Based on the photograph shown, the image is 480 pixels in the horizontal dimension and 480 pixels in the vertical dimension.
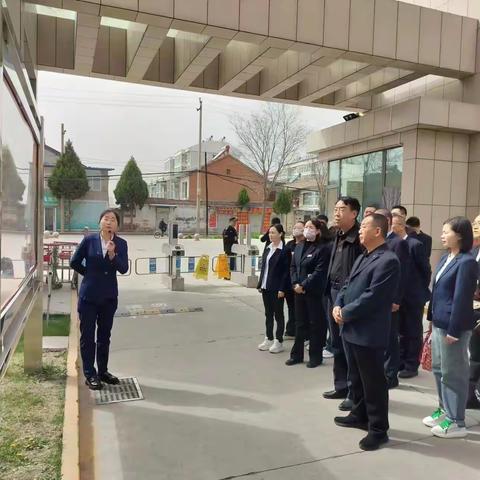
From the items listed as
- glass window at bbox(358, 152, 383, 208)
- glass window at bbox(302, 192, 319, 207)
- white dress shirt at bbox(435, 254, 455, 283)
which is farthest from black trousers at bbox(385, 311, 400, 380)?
glass window at bbox(302, 192, 319, 207)

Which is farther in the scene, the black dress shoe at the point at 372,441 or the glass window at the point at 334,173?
the glass window at the point at 334,173

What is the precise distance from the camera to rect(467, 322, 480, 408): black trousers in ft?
13.4

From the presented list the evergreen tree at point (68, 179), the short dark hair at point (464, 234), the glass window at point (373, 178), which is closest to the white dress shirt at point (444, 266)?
the short dark hair at point (464, 234)

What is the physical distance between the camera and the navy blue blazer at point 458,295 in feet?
11.3

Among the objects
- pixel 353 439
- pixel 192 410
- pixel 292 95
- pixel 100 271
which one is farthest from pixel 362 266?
pixel 292 95

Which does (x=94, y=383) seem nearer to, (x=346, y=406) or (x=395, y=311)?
(x=346, y=406)

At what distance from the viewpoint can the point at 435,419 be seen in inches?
151

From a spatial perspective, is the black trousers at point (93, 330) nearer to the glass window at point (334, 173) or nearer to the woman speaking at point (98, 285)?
the woman speaking at point (98, 285)

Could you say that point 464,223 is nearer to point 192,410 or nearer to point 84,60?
point 192,410

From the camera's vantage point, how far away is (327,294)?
4594 millimetres

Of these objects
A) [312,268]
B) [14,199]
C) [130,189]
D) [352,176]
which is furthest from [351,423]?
[130,189]

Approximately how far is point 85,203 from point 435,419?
4341cm

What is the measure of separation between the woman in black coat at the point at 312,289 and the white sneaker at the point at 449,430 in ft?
5.73

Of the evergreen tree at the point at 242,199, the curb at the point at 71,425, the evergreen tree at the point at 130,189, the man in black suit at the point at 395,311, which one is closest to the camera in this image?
the curb at the point at 71,425
